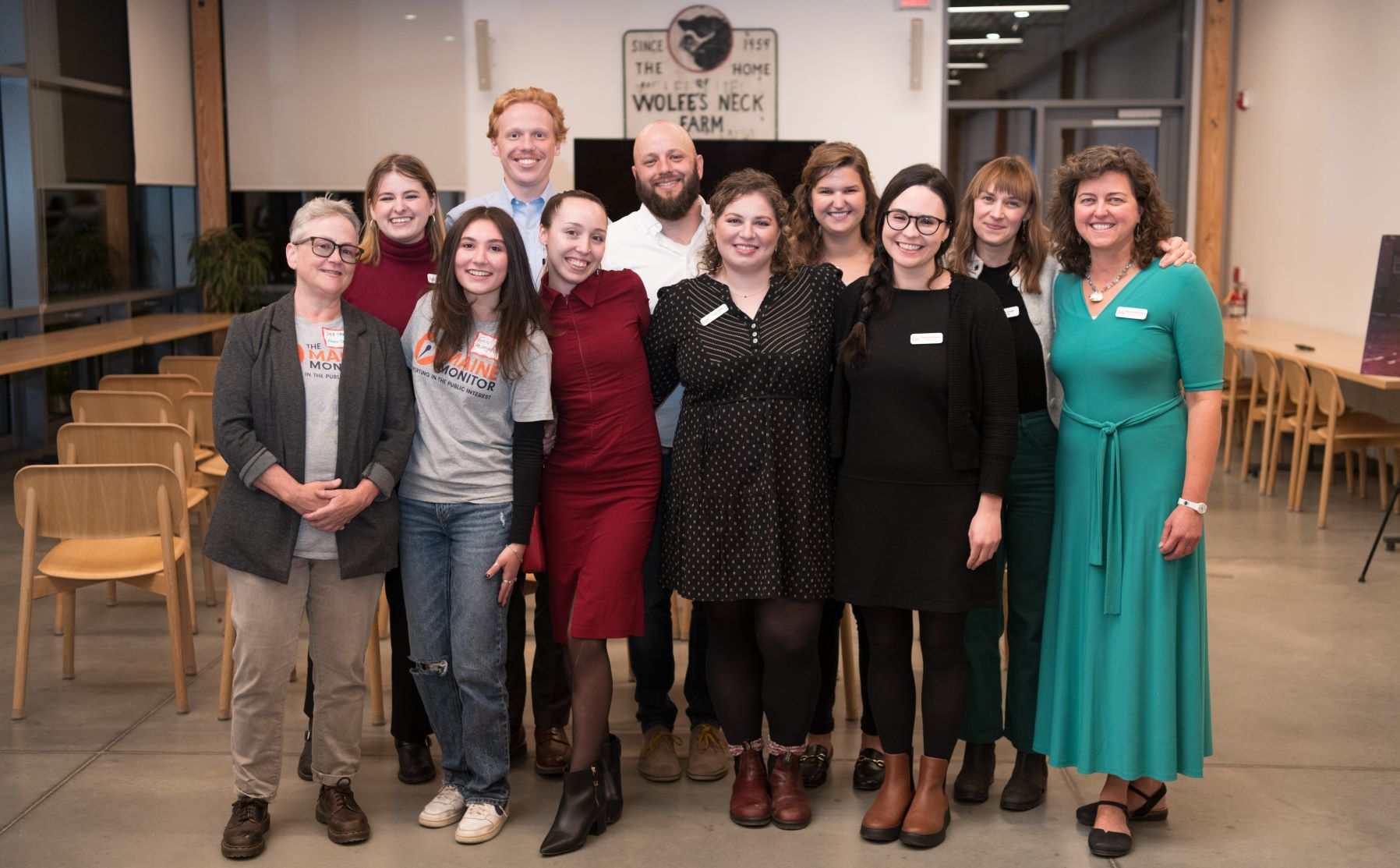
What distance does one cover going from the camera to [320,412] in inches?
118

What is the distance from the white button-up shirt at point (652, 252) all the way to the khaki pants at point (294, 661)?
3.53 feet

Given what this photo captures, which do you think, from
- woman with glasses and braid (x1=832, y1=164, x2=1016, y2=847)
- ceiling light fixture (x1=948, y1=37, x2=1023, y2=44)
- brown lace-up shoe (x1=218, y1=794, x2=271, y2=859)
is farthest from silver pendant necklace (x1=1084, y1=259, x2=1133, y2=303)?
ceiling light fixture (x1=948, y1=37, x2=1023, y2=44)

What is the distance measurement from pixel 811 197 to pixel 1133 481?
1.15 metres

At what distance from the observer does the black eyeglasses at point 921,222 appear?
2959 millimetres

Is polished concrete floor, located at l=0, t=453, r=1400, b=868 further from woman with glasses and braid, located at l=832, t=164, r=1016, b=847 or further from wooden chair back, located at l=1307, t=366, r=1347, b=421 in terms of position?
wooden chair back, located at l=1307, t=366, r=1347, b=421

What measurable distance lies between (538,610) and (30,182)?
653 cm

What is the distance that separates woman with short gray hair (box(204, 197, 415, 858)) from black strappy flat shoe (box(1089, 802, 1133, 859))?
70.5 inches

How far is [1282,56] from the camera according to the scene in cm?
944

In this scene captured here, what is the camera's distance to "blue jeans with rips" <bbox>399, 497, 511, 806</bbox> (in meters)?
3.08

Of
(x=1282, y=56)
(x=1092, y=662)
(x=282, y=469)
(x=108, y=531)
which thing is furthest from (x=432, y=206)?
(x=1282, y=56)

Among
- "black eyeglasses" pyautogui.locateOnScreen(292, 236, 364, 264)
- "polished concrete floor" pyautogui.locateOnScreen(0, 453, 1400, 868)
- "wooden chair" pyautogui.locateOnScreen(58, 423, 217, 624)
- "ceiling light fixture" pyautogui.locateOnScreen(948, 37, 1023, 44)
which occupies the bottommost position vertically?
"polished concrete floor" pyautogui.locateOnScreen(0, 453, 1400, 868)

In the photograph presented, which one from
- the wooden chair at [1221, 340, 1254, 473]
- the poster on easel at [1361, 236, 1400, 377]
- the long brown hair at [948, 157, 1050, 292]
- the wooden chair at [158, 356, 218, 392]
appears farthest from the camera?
the wooden chair at [1221, 340, 1254, 473]

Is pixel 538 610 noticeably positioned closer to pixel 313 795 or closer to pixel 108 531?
pixel 313 795

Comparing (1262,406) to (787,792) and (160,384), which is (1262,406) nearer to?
(787,792)
